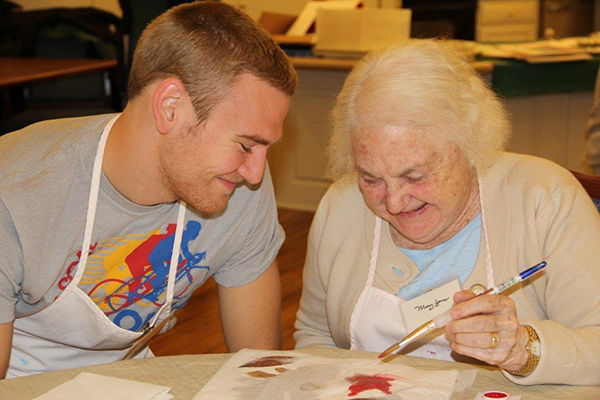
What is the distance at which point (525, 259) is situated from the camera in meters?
1.69

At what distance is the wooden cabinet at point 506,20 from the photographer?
8.16 m

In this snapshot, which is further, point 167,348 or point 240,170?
point 167,348

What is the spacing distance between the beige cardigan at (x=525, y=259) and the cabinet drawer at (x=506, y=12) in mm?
6705

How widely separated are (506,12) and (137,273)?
7.24 metres

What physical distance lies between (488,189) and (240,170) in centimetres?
56

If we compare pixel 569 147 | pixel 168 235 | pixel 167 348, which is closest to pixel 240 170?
pixel 168 235

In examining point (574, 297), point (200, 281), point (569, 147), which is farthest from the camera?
point (569, 147)

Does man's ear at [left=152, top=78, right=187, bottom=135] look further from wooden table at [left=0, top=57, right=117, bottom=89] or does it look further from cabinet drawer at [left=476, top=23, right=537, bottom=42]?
cabinet drawer at [left=476, top=23, right=537, bottom=42]

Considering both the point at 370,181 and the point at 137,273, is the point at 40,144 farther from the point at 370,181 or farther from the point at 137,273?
the point at 370,181

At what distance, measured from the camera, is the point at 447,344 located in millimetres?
1744

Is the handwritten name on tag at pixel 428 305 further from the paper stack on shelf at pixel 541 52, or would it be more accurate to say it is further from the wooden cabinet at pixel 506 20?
the wooden cabinet at pixel 506 20

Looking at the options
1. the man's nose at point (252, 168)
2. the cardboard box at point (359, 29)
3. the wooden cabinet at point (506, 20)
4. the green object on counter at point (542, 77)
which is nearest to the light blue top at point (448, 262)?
the man's nose at point (252, 168)

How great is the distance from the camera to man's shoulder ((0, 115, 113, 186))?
163 centimetres

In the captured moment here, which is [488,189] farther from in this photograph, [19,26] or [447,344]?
[19,26]
